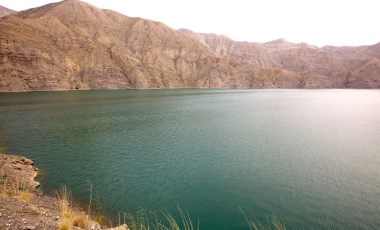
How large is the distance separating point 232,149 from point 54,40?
594 ft

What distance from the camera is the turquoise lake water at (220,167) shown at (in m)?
19.9

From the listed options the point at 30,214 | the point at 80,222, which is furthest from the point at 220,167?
the point at 30,214

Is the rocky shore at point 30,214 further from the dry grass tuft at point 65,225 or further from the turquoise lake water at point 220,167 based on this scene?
the turquoise lake water at point 220,167

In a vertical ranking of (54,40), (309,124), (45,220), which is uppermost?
(54,40)

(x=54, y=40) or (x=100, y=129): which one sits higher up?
(x=54, y=40)

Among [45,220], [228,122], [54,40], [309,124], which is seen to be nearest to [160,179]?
[45,220]

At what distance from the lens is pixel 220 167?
95.4ft

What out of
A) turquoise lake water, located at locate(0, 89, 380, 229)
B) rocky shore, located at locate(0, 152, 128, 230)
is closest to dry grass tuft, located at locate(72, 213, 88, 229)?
rocky shore, located at locate(0, 152, 128, 230)

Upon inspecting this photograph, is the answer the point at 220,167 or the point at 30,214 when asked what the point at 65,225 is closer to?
the point at 30,214

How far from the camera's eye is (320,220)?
719 inches

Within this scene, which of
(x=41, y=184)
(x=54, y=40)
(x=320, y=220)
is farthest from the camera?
(x=54, y=40)

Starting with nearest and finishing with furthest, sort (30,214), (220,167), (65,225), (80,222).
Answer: (65,225) → (30,214) → (80,222) → (220,167)

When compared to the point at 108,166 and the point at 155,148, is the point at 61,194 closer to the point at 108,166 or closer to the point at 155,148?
the point at 108,166

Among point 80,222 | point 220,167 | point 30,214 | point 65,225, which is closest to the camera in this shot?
point 65,225
